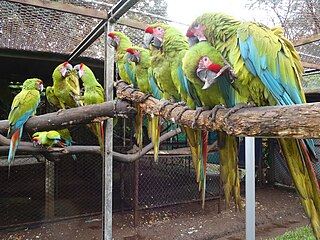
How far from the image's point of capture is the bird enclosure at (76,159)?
7.47 feet

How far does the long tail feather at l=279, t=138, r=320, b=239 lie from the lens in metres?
0.87

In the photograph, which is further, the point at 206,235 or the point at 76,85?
the point at 206,235

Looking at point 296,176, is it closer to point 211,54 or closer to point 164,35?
point 211,54

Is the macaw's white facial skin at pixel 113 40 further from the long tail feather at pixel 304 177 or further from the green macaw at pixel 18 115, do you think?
the long tail feather at pixel 304 177

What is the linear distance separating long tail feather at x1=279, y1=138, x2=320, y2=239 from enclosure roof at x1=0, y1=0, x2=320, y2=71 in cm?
152

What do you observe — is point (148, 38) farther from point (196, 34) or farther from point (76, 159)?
point (76, 159)

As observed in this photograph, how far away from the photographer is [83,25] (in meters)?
2.42

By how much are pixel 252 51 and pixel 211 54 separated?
169 mm

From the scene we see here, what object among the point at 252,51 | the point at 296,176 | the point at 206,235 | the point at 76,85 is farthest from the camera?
the point at 206,235

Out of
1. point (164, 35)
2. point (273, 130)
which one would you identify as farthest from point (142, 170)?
point (273, 130)

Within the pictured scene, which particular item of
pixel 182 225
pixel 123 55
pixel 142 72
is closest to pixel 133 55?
pixel 142 72

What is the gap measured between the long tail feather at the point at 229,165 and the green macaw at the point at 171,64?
0.66 feet

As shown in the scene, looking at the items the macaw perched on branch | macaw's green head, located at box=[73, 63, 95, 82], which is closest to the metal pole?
the macaw perched on branch

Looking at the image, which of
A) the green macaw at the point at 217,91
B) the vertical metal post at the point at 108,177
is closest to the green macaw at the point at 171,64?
the green macaw at the point at 217,91
